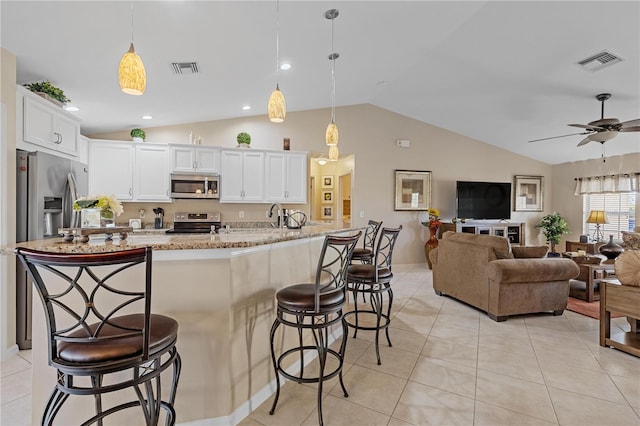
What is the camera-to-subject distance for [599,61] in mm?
3725

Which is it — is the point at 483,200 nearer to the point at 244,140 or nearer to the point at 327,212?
the point at 327,212

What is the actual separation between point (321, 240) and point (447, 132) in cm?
532

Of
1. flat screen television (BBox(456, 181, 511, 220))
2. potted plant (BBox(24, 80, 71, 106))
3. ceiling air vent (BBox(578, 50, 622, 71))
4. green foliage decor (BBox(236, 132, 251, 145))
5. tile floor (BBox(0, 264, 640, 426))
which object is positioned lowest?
tile floor (BBox(0, 264, 640, 426))

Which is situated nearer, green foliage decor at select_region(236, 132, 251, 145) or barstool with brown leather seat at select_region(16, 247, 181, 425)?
barstool with brown leather seat at select_region(16, 247, 181, 425)

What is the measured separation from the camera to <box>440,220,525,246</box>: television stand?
6.45m

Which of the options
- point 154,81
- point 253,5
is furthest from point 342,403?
point 154,81

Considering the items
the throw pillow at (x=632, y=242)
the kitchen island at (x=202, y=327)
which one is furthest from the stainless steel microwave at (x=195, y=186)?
the throw pillow at (x=632, y=242)

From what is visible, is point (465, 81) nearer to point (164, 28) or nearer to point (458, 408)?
point (164, 28)

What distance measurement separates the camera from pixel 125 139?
16.9ft

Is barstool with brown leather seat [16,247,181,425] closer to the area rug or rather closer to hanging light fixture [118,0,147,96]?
hanging light fixture [118,0,147,96]

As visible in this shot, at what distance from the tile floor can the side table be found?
9 centimetres

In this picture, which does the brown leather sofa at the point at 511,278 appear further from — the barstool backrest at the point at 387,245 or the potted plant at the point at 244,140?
the potted plant at the point at 244,140

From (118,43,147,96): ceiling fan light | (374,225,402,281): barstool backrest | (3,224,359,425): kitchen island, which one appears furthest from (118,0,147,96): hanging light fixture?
(374,225,402,281): barstool backrest

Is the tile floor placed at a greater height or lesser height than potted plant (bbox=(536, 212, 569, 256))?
lesser
